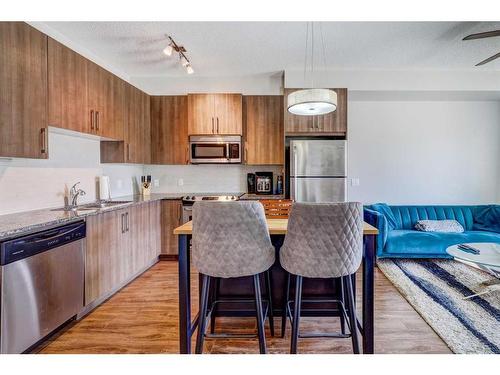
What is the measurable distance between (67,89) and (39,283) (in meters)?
1.65

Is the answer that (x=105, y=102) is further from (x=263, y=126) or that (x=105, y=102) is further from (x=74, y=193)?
(x=263, y=126)

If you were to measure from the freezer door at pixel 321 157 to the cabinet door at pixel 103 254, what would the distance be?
230cm

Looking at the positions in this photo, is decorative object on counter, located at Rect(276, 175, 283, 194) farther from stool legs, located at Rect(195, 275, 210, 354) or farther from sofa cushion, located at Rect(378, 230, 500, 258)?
stool legs, located at Rect(195, 275, 210, 354)

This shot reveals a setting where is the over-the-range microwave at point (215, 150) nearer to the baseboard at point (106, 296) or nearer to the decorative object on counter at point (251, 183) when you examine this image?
the decorative object on counter at point (251, 183)

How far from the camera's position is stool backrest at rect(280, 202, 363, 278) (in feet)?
5.11

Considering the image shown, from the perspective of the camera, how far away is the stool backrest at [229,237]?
1.59 meters

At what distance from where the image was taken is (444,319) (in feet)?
7.38

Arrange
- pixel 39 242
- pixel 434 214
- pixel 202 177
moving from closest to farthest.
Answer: pixel 39 242 → pixel 434 214 → pixel 202 177

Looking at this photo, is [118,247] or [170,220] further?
[170,220]

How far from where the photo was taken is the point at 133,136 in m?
3.66

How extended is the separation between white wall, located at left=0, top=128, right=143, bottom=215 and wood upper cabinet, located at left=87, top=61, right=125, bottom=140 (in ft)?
1.13

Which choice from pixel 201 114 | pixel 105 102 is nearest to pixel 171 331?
pixel 105 102

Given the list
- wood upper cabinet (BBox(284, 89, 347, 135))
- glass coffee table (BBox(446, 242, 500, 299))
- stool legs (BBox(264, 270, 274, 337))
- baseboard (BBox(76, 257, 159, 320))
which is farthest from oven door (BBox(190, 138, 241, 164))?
glass coffee table (BBox(446, 242, 500, 299))

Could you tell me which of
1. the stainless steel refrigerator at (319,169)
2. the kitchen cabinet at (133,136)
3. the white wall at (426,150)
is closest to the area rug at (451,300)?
the stainless steel refrigerator at (319,169)
